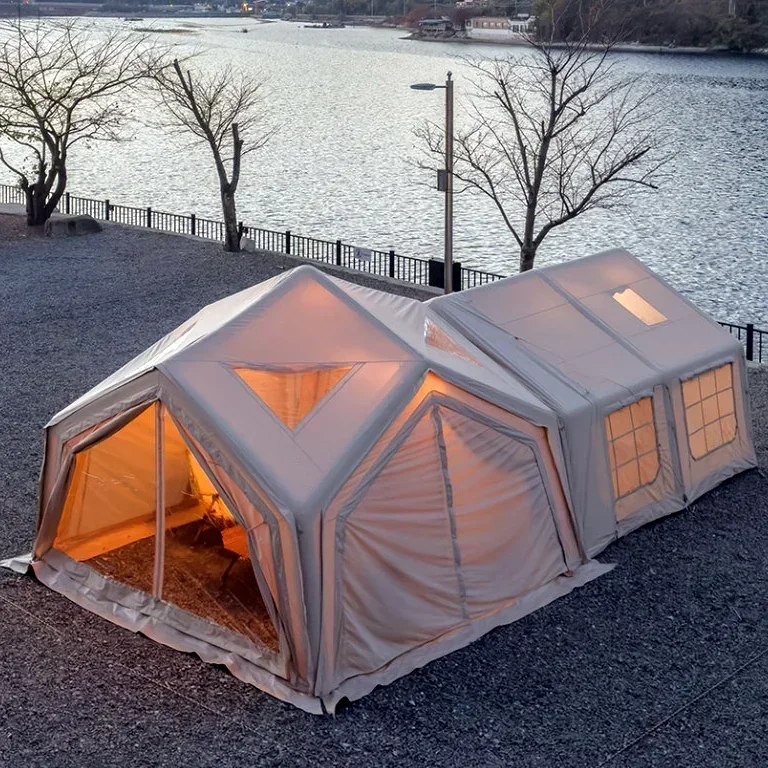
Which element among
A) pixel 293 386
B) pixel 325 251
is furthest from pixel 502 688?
pixel 325 251

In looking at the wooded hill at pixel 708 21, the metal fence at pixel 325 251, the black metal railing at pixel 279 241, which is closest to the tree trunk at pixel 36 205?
the black metal railing at pixel 279 241

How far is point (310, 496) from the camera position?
27.6ft

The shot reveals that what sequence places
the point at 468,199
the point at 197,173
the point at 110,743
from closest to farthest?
the point at 110,743
the point at 468,199
the point at 197,173

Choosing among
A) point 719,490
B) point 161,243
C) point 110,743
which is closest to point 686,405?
point 719,490

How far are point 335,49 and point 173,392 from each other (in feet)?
432

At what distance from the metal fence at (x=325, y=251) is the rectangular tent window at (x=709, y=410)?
24.6 feet

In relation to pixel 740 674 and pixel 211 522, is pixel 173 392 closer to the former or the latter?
pixel 211 522

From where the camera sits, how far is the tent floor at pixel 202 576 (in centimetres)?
903

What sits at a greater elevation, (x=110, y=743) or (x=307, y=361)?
(x=307, y=361)

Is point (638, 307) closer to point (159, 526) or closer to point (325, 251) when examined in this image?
point (159, 526)

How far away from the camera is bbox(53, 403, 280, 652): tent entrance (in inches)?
368

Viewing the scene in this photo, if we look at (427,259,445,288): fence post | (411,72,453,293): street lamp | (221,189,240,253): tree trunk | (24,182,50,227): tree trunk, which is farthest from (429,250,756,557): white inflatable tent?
(24,182,50,227): tree trunk

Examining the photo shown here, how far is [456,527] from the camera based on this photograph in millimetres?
9312

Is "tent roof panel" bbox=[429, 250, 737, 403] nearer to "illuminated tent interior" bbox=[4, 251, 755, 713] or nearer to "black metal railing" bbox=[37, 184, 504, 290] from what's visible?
"illuminated tent interior" bbox=[4, 251, 755, 713]
